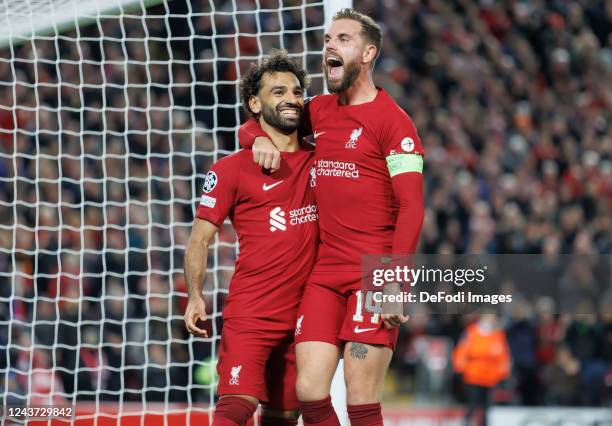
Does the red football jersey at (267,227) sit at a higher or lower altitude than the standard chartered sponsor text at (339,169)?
lower

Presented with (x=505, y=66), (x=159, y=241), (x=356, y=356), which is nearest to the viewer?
(x=356, y=356)

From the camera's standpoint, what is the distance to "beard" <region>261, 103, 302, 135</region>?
498 centimetres

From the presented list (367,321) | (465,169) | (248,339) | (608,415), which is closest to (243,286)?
(248,339)

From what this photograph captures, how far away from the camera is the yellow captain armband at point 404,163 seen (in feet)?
15.1

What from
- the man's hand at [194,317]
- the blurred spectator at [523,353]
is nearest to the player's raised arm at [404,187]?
the man's hand at [194,317]

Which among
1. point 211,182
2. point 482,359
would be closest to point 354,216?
point 211,182

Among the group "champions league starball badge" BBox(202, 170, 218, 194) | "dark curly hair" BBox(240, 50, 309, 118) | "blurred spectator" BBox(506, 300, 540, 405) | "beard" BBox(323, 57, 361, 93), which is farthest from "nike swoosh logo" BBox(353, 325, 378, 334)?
"blurred spectator" BBox(506, 300, 540, 405)

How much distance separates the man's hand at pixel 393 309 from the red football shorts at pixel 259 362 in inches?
22.5

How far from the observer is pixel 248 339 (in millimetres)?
4844

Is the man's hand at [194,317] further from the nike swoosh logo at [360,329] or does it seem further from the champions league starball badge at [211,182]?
the nike swoosh logo at [360,329]

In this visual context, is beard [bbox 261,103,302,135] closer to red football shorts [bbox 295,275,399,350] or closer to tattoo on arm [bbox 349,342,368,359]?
red football shorts [bbox 295,275,399,350]

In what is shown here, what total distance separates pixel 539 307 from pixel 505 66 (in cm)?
419

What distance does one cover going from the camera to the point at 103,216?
8.75 metres

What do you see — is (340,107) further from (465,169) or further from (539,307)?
(465,169)
